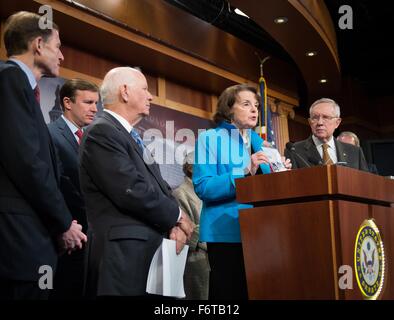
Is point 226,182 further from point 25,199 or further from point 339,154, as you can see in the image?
point 339,154

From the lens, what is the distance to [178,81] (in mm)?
5566

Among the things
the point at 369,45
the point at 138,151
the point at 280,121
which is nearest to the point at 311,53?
the point at 280,121

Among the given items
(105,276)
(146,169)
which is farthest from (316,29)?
(105,276)

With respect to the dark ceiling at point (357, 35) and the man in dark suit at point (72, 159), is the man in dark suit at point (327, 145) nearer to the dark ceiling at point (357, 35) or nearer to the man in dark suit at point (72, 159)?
the man in dark suit at point (72, 159)

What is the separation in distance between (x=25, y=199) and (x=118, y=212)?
33cm

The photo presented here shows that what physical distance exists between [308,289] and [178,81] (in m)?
4.09

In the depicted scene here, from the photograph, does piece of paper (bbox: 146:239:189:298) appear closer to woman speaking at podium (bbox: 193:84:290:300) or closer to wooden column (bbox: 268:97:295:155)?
woman speaking at podium (bbox: 193:84:290:300)

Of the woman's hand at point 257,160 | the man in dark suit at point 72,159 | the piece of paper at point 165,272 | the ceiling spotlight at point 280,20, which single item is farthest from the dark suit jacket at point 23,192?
the ceiling spotlight at point 280,20

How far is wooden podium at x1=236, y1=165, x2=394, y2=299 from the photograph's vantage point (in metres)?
1.69

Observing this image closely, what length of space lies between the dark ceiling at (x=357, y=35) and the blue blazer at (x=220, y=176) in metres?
2.52

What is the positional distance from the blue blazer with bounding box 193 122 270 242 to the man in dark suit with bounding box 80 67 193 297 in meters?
0.19

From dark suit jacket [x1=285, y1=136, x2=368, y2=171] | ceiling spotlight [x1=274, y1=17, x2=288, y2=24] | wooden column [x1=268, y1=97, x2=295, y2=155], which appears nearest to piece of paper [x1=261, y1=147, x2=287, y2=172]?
dark suit jacket [x1=285, y1=136, x2=368, y2=171]

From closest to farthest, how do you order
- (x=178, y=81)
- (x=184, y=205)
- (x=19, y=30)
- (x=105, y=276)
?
(x=105, y=276) → (x=19, y=30) → (x=184, y=205) → (x=178, y=81)
